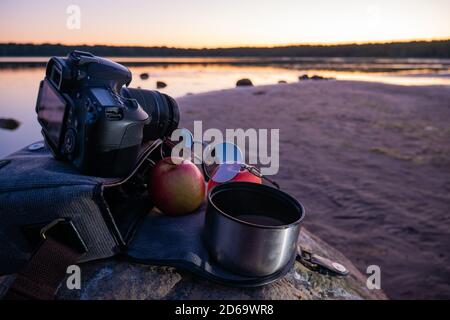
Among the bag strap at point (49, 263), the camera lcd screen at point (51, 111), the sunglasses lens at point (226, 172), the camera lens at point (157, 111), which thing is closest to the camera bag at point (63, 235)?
the bag strap at point (49, 263)

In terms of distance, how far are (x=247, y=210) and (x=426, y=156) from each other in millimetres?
5055

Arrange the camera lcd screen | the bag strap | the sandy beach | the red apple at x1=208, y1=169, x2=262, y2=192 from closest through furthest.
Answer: the bag strap < the camera lcd screen < the red apple at x1=208, y1=169, x2=262, y2=192 < the sandy beach

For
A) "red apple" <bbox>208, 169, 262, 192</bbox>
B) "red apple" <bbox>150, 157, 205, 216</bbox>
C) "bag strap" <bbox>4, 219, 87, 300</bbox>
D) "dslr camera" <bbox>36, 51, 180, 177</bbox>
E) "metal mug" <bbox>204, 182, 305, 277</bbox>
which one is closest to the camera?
"bag strap" <bbox>4, 219, 87, 300</bbox>

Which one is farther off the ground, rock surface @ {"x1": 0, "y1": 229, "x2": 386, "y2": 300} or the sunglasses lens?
the sunglasses lens

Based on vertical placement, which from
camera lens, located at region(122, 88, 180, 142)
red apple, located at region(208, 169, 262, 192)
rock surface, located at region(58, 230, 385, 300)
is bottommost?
rock surface, located at region(58, 230, 385, 300)

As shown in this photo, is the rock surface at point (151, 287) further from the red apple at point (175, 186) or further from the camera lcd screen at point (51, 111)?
the camera lcd screen at point (51, 111)

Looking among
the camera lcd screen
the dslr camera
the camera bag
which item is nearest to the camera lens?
the dslr camera

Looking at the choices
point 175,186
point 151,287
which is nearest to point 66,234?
point 151,287

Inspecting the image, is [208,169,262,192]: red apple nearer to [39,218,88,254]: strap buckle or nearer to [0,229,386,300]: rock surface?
[0,229,386,300]: rock surface

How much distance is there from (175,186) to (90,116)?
521 millimetres

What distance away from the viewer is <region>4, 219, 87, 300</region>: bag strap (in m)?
0.95

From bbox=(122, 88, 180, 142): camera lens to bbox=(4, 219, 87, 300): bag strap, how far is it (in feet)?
2.57
